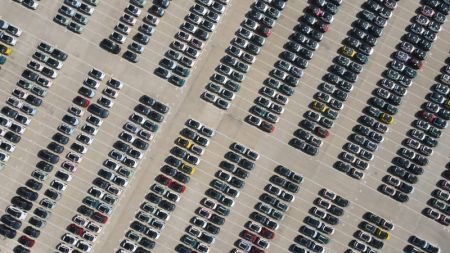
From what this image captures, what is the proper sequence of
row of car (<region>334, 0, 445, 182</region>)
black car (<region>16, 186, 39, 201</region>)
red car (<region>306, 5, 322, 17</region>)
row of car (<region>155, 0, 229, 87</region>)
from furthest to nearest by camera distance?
red car (<region>306, 5, 322, 17</region>)
row of car (<region>155, 0, 229, 87</region>)
row of car (<region>334, 0, 445, 182</region>)
black car (<region>16, 186, 39, 201</region>)

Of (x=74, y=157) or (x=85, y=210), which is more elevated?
(x=74, y=157)

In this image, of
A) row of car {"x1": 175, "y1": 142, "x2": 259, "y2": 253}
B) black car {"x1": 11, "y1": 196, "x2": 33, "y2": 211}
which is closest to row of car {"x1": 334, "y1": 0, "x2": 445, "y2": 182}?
row of car {"x1": 175, "y1": 142, "x2": 259, "y2": 253}

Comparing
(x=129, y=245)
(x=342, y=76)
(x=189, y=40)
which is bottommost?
(x=129, y=245)

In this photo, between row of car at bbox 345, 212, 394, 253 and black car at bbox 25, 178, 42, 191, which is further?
row of car at bbox 345, 212, 394, 253

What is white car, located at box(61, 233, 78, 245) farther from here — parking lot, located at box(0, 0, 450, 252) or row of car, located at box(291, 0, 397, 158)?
row of car, located at box(291, 0, 397, 158)

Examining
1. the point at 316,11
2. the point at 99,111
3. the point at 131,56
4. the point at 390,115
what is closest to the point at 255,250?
the point at 390,115

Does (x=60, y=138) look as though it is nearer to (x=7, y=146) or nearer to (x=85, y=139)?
(x=85, y=139)
